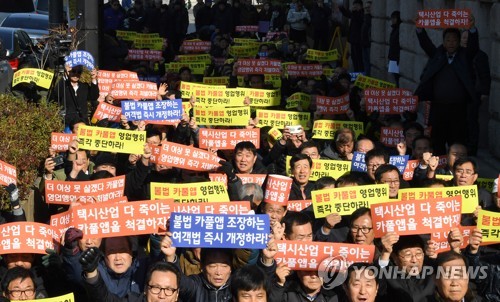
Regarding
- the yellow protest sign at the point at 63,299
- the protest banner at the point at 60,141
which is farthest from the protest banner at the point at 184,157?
the yellow protest sign at the point at 63,299

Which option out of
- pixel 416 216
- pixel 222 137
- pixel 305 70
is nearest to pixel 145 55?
pixel 305 70

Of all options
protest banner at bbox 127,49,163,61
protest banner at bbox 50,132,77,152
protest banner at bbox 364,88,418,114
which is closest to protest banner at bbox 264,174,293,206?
protest banner at bbox 50,132,77,152

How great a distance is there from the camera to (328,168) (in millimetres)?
12508

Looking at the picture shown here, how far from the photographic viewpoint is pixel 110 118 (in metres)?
15.1

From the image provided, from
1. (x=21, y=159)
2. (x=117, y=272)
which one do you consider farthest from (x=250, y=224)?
(x=21, y=159)

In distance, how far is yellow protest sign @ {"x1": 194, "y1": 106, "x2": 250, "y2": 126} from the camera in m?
14.5

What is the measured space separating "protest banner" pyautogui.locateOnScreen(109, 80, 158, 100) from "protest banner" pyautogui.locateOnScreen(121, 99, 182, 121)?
218 cm

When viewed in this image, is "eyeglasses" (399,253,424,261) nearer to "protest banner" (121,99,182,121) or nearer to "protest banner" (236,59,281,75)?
"protest banner" (121,99,182,121)

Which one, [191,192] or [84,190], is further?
[84,190]

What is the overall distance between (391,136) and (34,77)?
199 inches

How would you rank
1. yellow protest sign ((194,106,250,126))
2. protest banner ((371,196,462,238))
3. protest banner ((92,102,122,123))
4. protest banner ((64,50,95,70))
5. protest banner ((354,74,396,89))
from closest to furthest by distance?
protest banner ((371,196,462,238)), yellow protest sign ((194,106,250,126)), protest banner ((92,102,122,123)), protest banner ((64,50,95,70)), protest banner ((354,74,396,89))

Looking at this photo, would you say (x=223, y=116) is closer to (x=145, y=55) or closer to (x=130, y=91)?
(x=130, y=91)

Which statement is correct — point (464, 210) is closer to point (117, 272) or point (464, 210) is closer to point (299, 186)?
point (299, 186)

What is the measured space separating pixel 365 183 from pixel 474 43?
437 centimetres
